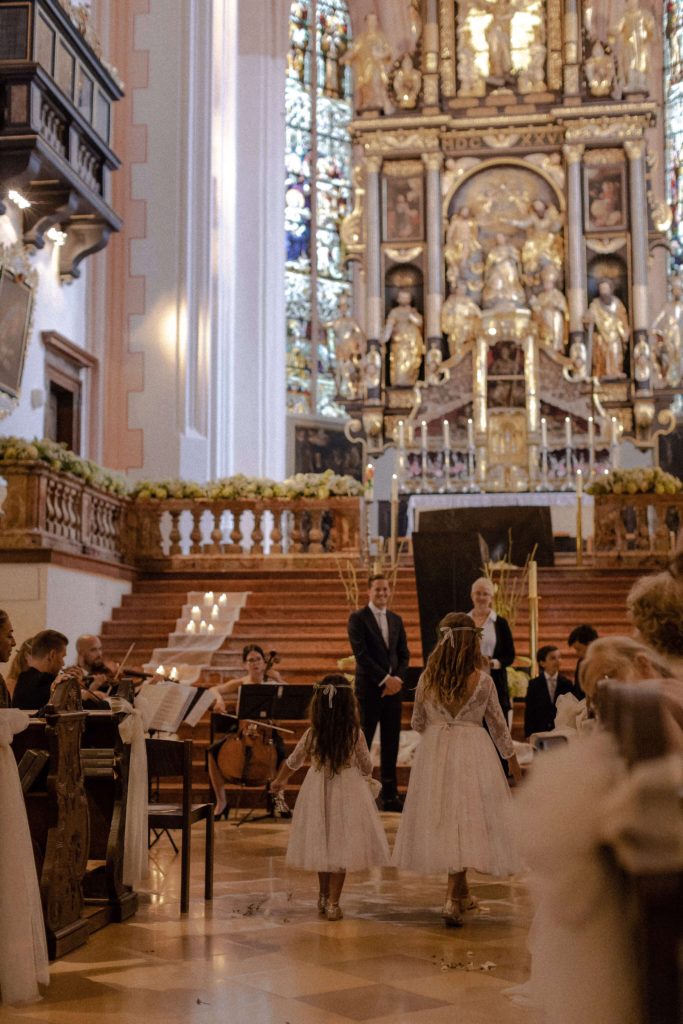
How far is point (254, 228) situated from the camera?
27.4 m

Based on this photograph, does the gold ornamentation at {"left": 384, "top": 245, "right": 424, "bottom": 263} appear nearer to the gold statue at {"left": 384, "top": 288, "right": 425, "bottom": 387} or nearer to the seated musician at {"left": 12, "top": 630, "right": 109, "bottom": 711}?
the gold statue at {"left": 384, "top": 288, "right": 425, "bottom": 387}

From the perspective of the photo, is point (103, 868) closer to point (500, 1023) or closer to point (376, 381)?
point (500, 1023)

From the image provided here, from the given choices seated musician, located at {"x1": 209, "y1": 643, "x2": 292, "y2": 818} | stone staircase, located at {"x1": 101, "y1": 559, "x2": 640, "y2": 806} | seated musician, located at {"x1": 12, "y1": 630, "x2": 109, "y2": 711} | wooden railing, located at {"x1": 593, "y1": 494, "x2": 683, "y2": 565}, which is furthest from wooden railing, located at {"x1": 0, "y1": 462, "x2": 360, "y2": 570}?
seated musician, located at {"x1": 12, "y1": 630, "x2": 109, "y2": 711}

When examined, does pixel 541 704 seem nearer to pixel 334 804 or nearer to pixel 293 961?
pixel 334 804

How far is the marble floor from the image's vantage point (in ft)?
14.8

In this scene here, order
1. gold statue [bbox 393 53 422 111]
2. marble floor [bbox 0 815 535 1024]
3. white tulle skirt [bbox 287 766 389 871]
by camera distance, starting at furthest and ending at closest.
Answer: gold statue [bbox 393 53 422 111]
white tulle skirt [bbox 287 766 389 871]
marble floor [bbox 0 815 535 1024]

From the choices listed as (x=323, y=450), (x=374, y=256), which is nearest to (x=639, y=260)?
(x=374, y=256)

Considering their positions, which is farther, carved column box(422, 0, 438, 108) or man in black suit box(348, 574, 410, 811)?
carved column box(422, 0, 438, 108)

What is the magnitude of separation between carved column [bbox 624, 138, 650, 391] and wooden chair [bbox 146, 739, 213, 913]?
18881 mm

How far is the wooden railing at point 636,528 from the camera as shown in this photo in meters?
15.6

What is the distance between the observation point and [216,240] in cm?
2362

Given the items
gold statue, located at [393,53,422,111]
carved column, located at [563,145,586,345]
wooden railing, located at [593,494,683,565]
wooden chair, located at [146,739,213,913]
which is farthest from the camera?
gold statue, located at [393,53,422,111]

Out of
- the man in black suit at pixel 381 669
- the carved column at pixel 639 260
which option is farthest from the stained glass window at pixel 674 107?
the man in black suit at pixel 381 669

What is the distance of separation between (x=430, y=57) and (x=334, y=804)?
920 inches
